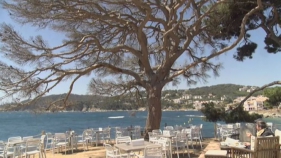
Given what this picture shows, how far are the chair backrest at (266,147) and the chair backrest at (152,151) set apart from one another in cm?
199

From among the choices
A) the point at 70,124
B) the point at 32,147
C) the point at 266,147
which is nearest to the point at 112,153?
the point at 32,147

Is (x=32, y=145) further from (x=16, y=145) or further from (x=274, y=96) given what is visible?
(x=274, y=96)

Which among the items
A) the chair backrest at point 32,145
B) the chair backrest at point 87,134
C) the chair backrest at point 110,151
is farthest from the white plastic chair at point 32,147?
the chair backrest at point 87,134

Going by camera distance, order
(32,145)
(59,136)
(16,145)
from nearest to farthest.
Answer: (16,145), (32,145), (59,136)

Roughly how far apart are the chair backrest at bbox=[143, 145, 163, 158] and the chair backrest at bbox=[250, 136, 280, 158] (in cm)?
199

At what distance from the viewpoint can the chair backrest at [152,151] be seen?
20.4 ft

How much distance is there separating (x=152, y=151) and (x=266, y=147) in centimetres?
227

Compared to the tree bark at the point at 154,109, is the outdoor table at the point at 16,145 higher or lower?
lower

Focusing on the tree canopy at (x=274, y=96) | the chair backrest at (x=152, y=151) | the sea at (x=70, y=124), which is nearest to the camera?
the chair backrest at (x=152, y=151)

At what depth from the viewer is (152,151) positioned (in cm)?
631

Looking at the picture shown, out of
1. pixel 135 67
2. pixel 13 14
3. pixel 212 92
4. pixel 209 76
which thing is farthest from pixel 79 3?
pixel 212 92

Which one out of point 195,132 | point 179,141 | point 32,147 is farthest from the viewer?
point 195,132

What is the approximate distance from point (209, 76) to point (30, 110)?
7534mm

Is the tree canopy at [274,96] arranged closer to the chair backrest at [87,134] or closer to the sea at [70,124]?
the sea at [70,124]
